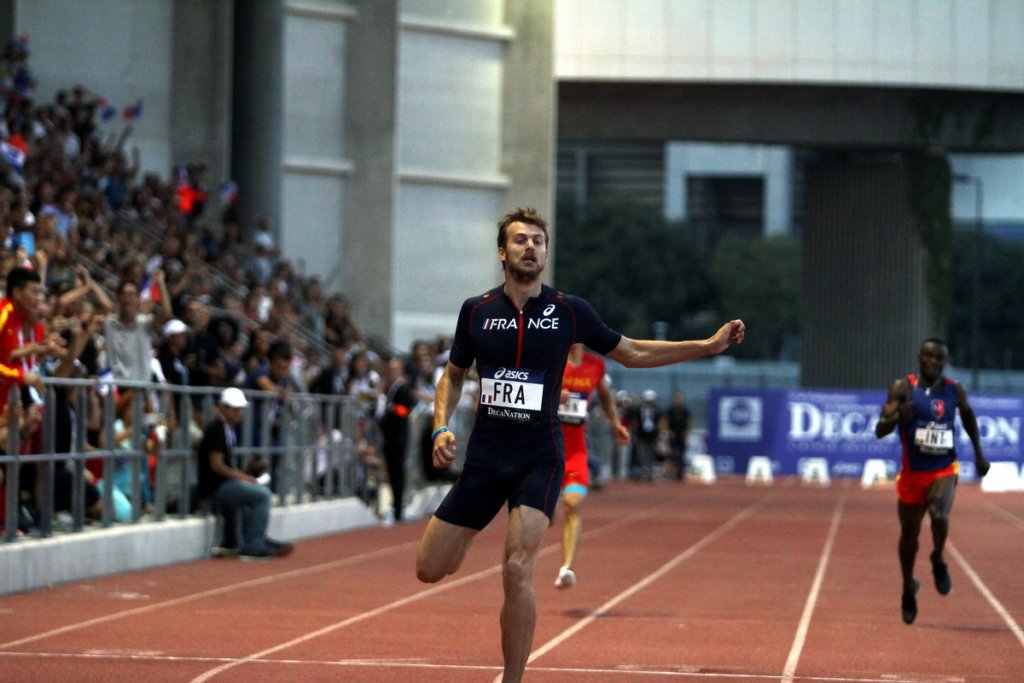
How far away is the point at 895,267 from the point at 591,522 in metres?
19.9

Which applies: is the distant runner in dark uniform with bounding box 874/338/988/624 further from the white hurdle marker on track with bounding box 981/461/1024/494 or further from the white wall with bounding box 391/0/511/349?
the white hurdle marker on track with bounding box 981/461/1024/494

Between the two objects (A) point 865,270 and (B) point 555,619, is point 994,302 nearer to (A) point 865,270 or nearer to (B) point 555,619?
(A) point 865,270

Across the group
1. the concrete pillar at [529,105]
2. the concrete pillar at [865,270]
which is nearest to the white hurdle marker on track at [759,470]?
the concrete pillar at [865,270]

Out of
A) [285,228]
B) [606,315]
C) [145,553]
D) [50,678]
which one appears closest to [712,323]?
[606,315]

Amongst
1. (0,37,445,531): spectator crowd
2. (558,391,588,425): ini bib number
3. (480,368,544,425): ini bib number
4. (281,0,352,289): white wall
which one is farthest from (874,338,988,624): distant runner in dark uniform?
(281,0,352,289): white wall

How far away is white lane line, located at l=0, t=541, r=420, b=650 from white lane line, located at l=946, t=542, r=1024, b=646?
5722 mm

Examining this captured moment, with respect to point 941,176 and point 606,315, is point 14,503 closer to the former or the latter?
point 941,176

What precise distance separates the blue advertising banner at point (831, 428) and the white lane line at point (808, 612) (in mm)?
17444

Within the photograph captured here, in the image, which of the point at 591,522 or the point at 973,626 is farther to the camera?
the point at 591,522

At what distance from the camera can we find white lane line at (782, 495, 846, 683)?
1085 cm

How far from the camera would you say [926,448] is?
13.6 m

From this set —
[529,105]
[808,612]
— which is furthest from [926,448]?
[529,105]

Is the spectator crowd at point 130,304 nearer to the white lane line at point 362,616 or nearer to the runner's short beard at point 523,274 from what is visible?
the white lane line at point 362,616

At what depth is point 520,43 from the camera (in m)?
41.3
